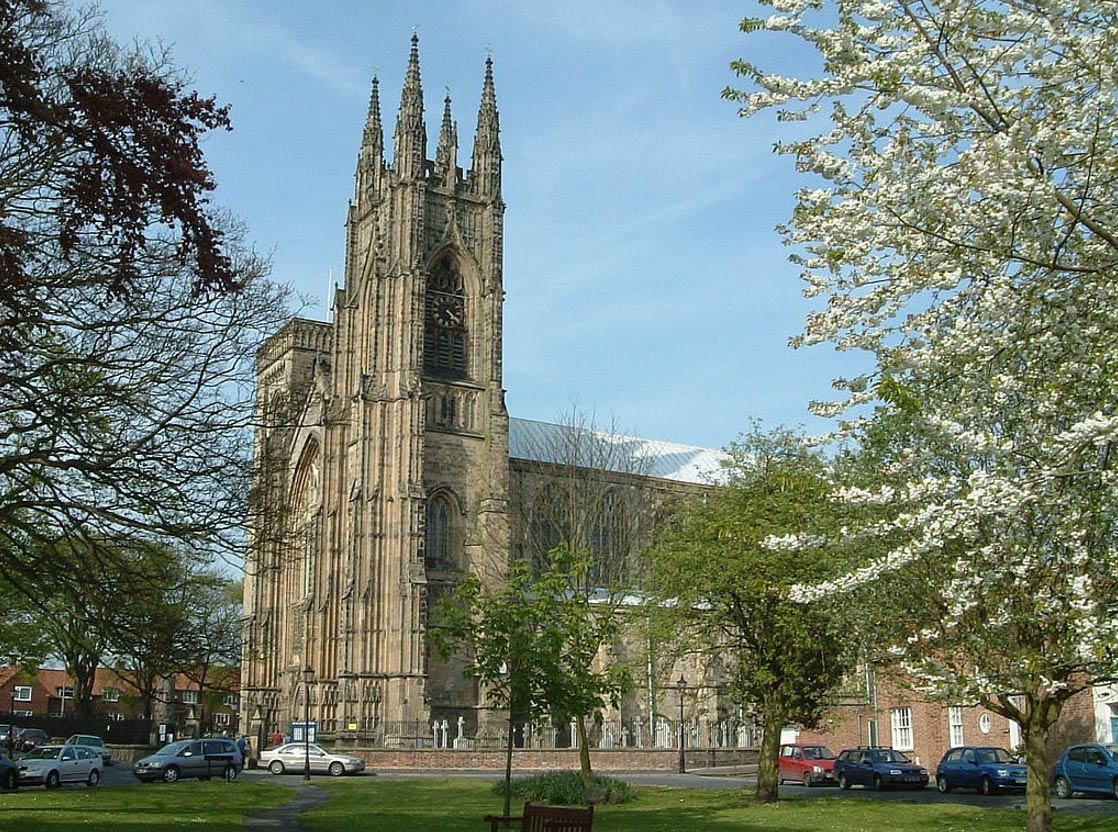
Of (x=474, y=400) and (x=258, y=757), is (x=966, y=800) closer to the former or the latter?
(x=258, y=757)

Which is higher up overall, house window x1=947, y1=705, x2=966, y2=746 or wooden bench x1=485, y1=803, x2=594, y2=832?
wooden bench x1=485, y1=803, x2=594, y2=832

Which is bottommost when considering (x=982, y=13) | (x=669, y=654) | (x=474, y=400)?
(x=669, y=654)

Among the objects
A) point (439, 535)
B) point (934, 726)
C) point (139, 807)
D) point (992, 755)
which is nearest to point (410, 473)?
point (439, 535)

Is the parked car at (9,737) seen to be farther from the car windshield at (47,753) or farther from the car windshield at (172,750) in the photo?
the car windshield at (47,753)

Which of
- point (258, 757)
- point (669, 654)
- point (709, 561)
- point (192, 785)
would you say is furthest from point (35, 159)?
point (258, 757)

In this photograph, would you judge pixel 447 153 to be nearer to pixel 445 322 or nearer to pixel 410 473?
pixel 445 322

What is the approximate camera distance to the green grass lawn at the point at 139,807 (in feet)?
64.4

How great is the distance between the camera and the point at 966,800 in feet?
98.6

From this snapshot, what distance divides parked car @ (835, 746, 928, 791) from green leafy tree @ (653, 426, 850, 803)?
7.49m

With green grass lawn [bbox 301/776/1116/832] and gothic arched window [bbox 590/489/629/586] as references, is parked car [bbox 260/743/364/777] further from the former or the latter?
gothic arched window [bbox 590/489/629/586]

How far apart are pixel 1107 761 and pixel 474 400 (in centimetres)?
3618

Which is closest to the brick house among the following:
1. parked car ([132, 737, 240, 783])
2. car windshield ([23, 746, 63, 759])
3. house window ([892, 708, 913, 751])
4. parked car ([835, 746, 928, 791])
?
house window ([892, 708, 913, 751])

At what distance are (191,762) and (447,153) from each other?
116 ft

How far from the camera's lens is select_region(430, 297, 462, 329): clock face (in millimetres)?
60688
